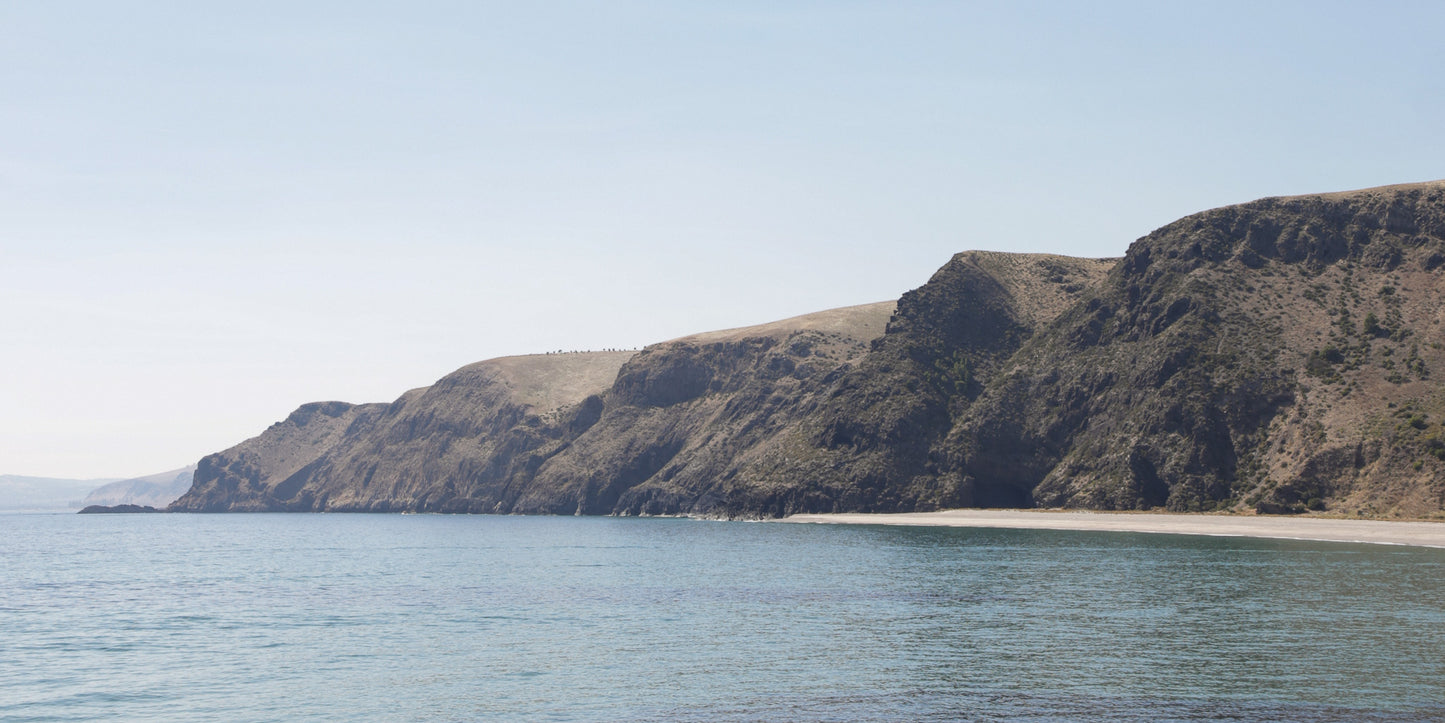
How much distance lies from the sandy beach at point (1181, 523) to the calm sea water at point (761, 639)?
9365mm

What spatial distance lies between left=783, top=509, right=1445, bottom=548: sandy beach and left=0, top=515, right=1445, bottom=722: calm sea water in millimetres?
9365

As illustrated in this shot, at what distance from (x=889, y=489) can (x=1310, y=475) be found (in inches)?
2592

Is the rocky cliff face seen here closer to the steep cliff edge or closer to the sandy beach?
the steep cliff edge

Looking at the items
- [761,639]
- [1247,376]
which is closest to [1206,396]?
[1247,376]

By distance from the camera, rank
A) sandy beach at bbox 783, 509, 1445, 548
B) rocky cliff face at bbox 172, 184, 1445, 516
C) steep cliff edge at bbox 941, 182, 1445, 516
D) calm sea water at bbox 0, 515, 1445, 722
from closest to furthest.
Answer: calm sea water at bbox 0, 515, 1445, 722 → sandy beach at bbox 783, 509, 1445, 548 → steep cliff edge at bbox 941, 182, 1445, 516 → rocky cliff face at bbox 172, 184, 1445, 516

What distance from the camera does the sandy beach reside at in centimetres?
10219

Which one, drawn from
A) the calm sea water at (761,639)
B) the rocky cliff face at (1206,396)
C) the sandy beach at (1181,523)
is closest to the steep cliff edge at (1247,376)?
the rocky cliff face at (1206,396)

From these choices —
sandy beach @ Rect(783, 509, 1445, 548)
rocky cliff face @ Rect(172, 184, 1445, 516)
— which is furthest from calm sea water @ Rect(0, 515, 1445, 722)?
rocky cliff face @ Rect(172, 184, 1445, 516)

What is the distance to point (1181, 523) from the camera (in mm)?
126625

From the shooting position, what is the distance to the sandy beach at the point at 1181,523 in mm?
102188

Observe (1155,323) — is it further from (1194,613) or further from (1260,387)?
(1194,613)

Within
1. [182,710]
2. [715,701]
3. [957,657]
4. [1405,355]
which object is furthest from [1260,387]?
[182,710]

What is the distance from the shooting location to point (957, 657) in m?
43.6

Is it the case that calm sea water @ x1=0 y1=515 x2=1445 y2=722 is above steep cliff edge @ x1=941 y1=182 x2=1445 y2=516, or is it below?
below
